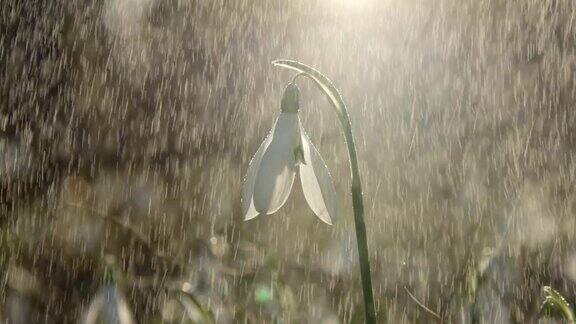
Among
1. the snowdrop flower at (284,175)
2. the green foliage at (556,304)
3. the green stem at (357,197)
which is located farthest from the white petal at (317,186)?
the green foliage at (556,304)

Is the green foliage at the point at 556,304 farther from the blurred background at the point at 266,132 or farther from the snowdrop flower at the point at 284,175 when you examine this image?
the blurred background at the point at 266,132

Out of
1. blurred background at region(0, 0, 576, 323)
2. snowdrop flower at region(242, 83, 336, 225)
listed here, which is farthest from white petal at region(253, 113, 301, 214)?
blurred background at region(0, 0, 576, 323)

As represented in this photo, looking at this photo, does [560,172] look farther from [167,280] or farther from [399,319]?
[167,280]

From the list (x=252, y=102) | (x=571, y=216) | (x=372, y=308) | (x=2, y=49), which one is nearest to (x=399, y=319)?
(x=571, y=216)

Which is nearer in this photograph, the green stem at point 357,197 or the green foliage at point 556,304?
the green stem at point 357,197

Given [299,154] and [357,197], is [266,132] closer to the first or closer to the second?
[299,154]

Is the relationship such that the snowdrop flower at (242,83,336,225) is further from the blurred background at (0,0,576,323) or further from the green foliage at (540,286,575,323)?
the blurred background at (0,0,576,323)

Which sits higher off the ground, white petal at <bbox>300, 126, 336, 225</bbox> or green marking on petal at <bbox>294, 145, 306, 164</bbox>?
green marking on petal at <bbox>294, 145, 306, 164</bbox>
